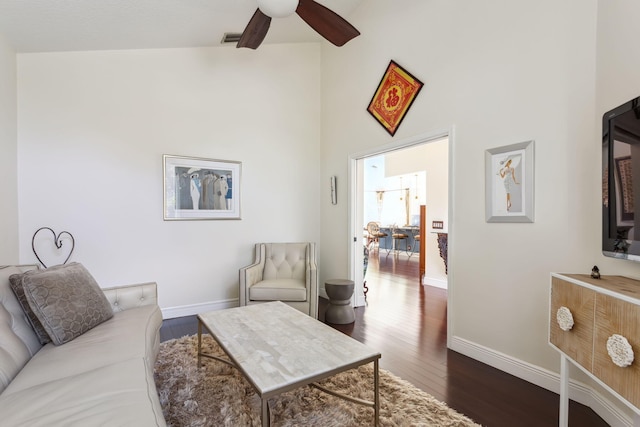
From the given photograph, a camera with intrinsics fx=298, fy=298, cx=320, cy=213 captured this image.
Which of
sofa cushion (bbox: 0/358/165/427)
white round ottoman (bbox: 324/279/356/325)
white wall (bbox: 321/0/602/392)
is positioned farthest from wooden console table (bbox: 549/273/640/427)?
white round ottoman (bbox: 324/279/356/325)

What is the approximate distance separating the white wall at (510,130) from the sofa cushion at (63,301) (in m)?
2.74

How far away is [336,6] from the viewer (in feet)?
11.9

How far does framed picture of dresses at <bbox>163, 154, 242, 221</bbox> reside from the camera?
345cm

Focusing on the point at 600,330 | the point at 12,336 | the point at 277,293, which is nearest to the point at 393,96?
the point at 277,293

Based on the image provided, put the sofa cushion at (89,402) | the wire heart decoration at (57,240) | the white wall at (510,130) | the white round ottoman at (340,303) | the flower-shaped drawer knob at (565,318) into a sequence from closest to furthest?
the sofa cushion at (89,402), the flower-shaped drawer knob at (565,318), the white wall at (510,130), the wire heart decoration at (57,240), the white round ottoman at (340,303)

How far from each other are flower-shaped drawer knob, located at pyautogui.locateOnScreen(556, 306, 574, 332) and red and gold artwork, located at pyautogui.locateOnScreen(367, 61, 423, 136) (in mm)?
2251

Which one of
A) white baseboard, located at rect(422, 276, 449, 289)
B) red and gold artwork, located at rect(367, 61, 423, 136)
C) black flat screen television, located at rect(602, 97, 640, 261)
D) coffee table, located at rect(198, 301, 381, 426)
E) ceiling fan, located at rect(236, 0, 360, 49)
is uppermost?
ceiling fan, located at rect(236, 0, 360, 49)

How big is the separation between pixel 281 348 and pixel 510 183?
2.00 meters

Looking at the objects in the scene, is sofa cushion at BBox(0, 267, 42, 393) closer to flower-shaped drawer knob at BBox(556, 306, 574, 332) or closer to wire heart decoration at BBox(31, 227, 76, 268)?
wire heart decoration at BBox(31, 227, 76, 268)

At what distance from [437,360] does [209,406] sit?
1759 millimetres

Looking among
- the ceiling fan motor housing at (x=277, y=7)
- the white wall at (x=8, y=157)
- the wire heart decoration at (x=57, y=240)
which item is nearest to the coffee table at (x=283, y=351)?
the wire heart decoration at (x=57, y=240)

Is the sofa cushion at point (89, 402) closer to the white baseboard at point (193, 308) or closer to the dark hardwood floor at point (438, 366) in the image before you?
the dark hardwood floor at point (438, 366)

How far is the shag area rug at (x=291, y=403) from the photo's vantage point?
1654 mm

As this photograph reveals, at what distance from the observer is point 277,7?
204 cm
